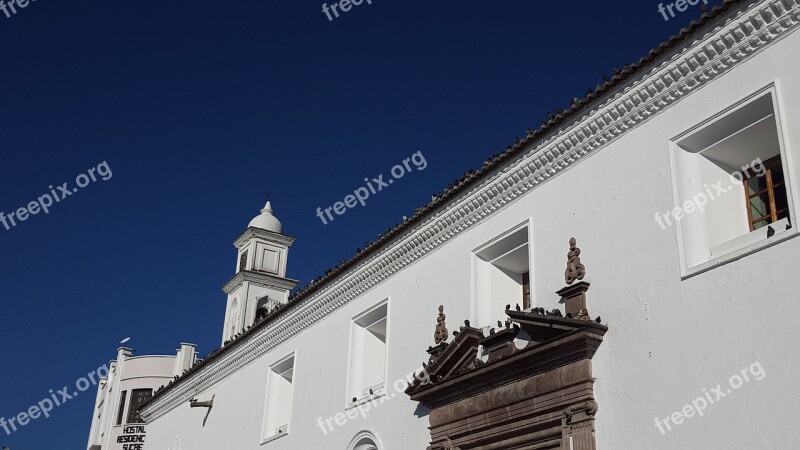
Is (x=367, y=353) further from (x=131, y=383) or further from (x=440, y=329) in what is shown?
(x=131, y=383)

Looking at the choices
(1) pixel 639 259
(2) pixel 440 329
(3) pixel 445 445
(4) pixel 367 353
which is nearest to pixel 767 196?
(1) pixel 639 259

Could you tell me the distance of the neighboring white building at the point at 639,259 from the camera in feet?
24.2

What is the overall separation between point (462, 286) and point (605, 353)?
303 cm

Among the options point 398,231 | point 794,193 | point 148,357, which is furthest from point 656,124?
point 148,357

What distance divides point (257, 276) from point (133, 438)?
22.4 feet

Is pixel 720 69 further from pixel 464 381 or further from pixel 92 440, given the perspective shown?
pixel 92 440

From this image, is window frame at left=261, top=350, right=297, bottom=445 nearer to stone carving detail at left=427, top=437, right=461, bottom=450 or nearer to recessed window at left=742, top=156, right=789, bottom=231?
stone carving detail at left=427, top=437, right=461, bottom=450

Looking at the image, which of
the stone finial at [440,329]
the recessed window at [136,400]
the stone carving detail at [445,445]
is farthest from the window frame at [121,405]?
the stone carving detail at [445,445]

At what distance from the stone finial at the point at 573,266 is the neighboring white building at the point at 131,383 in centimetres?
2589

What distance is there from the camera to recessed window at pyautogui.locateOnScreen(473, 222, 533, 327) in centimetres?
1083

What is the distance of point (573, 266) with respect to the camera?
937cm

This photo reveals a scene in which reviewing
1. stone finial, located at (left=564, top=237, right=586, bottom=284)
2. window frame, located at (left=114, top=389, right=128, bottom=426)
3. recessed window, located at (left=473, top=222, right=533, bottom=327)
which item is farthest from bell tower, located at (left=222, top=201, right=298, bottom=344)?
stone finial, located at (left=564, top=237, right=586, bottom=284)

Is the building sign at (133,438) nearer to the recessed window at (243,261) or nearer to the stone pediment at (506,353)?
the recessed window at (243,261)

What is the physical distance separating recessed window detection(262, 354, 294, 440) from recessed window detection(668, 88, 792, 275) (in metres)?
9.03
